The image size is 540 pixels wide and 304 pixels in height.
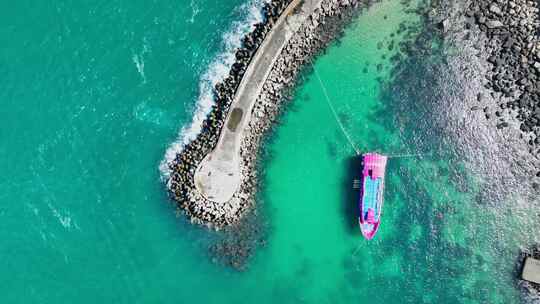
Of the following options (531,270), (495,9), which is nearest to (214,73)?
(495,9)

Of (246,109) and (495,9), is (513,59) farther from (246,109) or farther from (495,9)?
(246,109)

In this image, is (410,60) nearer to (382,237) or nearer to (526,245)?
(382,237)

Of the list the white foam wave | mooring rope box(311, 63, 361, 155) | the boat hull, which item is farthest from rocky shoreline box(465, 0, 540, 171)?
the white foam wave

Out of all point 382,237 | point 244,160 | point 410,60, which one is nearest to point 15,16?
point 244,160

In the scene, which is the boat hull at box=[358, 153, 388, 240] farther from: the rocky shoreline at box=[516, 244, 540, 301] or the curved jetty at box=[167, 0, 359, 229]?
the rocky shoreline at box=[516, 244, 540, 301]

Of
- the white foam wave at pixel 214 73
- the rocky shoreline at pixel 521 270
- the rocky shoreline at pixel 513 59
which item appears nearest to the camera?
the rocky shoreline at pixel 513 59

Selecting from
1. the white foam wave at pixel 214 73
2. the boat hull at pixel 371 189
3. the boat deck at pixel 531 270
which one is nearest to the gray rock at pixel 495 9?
the boat hull at pixel 371 189

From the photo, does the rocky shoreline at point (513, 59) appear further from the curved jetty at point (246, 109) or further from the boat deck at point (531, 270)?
the curved jetty at point (246, 109)
